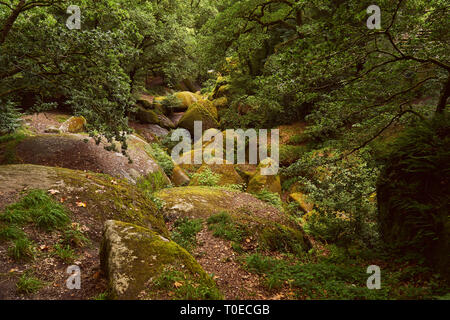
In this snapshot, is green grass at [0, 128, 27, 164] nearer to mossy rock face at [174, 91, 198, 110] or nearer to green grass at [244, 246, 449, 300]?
green grass at [244, 246, 449, 300]

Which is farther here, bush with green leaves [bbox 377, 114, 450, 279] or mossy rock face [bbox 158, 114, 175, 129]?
mossy rock face [bbox 158, 114, 175, 129]

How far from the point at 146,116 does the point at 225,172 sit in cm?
1279

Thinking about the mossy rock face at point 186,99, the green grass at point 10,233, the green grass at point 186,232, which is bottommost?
the green grass at point 186,232

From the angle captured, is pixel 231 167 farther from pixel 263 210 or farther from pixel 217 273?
pixel 217 273

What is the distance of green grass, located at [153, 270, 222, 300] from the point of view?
3.04 metres

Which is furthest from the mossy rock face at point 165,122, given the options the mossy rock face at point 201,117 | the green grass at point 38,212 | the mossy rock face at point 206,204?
the green grass at point 38,212

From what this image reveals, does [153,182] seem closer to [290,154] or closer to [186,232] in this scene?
[186,232]

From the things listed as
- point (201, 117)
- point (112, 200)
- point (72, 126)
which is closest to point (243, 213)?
point (112, 200)

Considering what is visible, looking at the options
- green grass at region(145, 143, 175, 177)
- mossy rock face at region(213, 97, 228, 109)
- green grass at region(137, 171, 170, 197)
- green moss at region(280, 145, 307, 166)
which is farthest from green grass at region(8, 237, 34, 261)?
mossy rock face at region(213, 97, 228, 109)

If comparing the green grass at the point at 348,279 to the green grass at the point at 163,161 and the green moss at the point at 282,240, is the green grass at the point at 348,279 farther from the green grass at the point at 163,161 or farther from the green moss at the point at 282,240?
the green grass at the point at 163,161

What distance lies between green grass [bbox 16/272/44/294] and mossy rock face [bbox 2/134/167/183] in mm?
5295

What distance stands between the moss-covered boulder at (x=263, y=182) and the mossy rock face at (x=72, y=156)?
15.9ft

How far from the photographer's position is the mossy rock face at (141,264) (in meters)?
2.97

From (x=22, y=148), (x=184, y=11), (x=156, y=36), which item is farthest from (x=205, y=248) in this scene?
(x=184, y=11)
